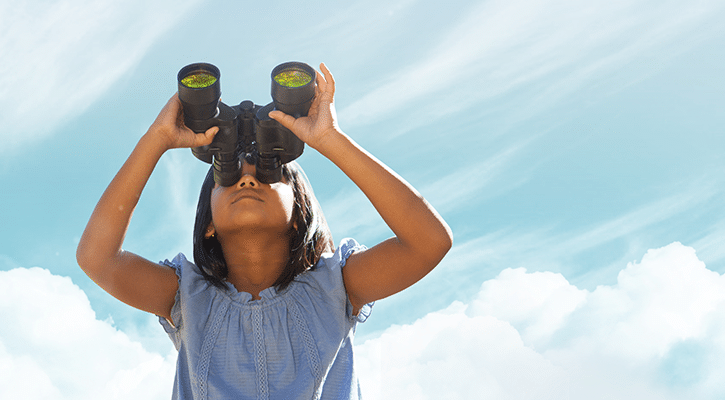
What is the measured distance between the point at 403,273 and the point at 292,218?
0.59m

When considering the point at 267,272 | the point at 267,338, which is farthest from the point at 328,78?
the point at 267,338

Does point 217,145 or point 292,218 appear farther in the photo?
point 292,218

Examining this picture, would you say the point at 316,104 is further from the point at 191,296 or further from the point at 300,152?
the point at 191,296

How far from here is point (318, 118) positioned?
2.37m

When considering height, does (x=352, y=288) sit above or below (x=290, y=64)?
below

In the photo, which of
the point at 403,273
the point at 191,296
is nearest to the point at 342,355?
the point at 403,273

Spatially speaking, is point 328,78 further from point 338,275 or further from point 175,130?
point 338,275

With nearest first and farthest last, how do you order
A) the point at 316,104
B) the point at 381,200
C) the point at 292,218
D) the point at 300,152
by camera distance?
the point at 381,200
the point at 316,104
the point at 300,152
the point at 292,218

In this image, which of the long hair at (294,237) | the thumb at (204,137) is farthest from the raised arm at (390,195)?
the long hair at (294,237)

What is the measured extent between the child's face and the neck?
5 centimetres

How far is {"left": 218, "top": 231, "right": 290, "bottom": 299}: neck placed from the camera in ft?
8.78

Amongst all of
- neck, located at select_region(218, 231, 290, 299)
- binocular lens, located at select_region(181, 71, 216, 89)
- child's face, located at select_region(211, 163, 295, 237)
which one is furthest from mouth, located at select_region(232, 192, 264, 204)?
binocular lens, located at select_region(181, 71, 216, 89)

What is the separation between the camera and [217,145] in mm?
2496

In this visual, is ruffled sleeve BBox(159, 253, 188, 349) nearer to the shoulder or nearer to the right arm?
the right arm
